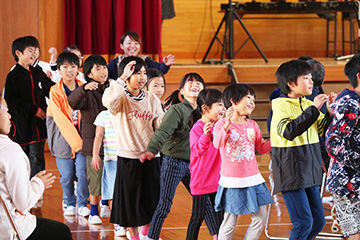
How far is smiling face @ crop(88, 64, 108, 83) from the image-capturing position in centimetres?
467

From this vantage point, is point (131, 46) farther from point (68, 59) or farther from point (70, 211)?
point (70, 211)

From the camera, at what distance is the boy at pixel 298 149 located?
3.32 metres

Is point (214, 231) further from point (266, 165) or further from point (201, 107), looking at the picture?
point (266, 165)

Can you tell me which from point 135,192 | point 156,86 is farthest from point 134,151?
point 156,86

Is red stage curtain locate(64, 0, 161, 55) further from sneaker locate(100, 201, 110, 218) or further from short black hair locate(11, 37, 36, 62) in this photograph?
sneaker locate(100, 201, 110, 218)

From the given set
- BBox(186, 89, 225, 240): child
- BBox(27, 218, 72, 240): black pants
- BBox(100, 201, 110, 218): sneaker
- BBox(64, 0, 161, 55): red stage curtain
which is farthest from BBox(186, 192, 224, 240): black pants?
BBox(64, 0, 161, 55): red stage curtain

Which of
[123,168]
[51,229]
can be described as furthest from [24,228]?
[123,168]

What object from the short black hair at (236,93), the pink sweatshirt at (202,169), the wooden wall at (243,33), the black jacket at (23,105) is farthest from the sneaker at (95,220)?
the wooden wall at (243,33)

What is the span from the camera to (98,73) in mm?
4688

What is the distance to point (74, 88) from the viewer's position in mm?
5094

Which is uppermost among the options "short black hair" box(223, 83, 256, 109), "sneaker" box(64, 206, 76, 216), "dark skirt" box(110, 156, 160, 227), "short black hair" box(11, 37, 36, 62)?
"short black hair" box(11, 37, 36, 62)

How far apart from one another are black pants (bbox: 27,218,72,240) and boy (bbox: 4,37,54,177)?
94.0 inches

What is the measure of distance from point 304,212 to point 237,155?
49 centimetres

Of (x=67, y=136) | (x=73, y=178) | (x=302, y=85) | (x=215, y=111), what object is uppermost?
(x=302, y=85)
